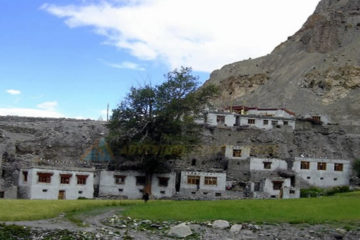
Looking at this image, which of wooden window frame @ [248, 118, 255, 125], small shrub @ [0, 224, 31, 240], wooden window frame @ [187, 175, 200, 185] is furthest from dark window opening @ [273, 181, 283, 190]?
small shrub @ [0, 224, 31, 240]

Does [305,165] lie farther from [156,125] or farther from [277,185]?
[156,125]

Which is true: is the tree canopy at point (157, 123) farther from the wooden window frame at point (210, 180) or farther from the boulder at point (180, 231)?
the boulder at point (180, 231)

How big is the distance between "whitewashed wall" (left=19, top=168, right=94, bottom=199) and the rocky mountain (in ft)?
206

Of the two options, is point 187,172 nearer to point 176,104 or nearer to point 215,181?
point 215,181

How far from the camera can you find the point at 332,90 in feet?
438

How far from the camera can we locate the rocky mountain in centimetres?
13075

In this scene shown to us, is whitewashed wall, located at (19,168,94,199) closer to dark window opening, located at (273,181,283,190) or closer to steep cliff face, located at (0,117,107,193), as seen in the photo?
steep cliff face, located at (0,117,107,193)

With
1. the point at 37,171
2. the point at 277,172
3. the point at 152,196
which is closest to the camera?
the point at 37,171

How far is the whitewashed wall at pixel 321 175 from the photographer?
79188 millimetres

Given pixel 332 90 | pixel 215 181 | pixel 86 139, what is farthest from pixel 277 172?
pixel 332 90

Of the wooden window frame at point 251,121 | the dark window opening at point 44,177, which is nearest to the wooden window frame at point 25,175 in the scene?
the dark window opening at point 44,177

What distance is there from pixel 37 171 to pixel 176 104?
2082 cm

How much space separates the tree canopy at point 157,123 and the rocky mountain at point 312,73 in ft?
158

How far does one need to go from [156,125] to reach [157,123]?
36 cm
